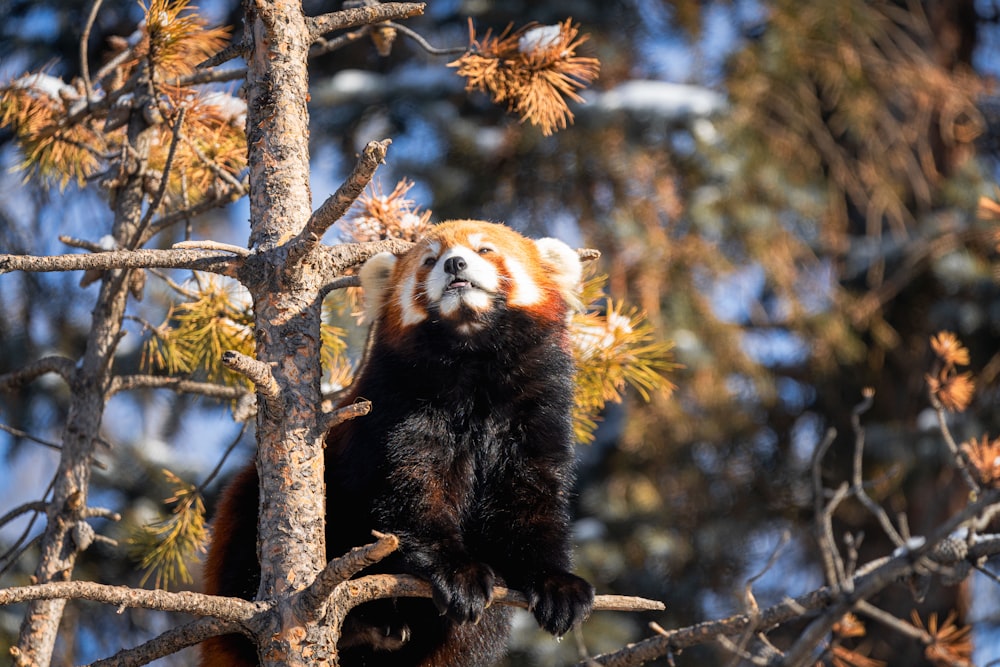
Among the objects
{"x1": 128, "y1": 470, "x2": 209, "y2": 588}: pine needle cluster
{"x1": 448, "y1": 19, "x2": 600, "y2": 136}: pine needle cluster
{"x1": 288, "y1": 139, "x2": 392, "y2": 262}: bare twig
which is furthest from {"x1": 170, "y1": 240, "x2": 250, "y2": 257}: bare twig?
{"x1": 448, "y1": 19, "x2": 600, "y2": 136}: pine needle cluster

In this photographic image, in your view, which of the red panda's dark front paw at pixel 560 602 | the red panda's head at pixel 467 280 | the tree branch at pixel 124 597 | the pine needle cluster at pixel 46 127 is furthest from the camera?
the pine needle cluster at pixel 46 127

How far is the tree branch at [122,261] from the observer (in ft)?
7.58

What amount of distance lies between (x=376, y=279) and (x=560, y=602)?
3.74 ft

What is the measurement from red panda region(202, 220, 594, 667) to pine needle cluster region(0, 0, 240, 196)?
724 millimetres

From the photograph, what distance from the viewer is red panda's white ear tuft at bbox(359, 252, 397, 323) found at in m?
3.20

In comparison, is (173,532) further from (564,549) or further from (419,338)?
(564,549)

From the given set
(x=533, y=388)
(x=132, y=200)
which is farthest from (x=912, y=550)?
(x=132, y=200)

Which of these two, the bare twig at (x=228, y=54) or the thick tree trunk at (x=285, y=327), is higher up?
the bare twig at (x=228, y=54)

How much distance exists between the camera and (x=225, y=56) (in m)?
2.88

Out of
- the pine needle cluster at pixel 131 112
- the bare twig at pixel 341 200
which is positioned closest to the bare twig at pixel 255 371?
the bare twig at pixel 341 200

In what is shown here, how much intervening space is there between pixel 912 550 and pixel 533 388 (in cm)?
112

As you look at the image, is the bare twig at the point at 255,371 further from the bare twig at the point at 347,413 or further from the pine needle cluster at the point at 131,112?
the pine needle cluster at the point at 131,112

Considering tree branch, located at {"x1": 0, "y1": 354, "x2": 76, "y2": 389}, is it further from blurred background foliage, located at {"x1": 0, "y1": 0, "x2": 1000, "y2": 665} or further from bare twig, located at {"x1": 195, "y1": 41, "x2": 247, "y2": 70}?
blurred background foliage, located at {"x1": 0, "y1": 0, "x2": 1000, "y2": 665}

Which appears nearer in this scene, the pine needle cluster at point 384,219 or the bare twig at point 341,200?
the bare twig at point 341,200
